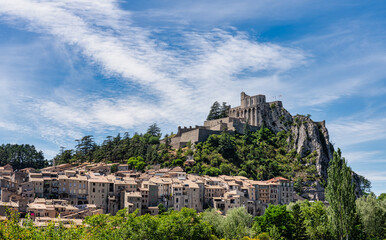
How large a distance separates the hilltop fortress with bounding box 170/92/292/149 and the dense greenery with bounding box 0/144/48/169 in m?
39.8

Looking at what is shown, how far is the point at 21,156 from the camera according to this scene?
11588 centimetres

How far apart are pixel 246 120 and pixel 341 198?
9263 cm

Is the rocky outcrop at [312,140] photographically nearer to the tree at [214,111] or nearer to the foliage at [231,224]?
the tree at [214,111]

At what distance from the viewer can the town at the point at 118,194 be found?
2741 inches

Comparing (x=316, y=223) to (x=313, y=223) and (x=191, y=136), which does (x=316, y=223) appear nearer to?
(x=313, y=223)

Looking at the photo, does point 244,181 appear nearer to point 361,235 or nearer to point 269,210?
point 269,210

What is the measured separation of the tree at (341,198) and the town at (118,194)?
3291cm

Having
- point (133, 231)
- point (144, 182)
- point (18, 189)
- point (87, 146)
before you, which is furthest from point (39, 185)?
point (87, 146)

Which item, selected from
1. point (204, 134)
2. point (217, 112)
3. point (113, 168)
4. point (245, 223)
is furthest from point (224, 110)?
point (245, 223)

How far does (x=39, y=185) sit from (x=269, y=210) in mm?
42735

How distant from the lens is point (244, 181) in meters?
96.6

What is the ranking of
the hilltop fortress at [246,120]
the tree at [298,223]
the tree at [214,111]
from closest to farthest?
the tree at [298,223], the hilltop fortress at [246,120], the tree at [214,111]

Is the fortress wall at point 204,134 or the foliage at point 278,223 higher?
the fortress wall at point 204,134

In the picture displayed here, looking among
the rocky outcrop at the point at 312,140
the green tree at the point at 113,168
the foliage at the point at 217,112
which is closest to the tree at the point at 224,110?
the foliage at the point at 217,112
